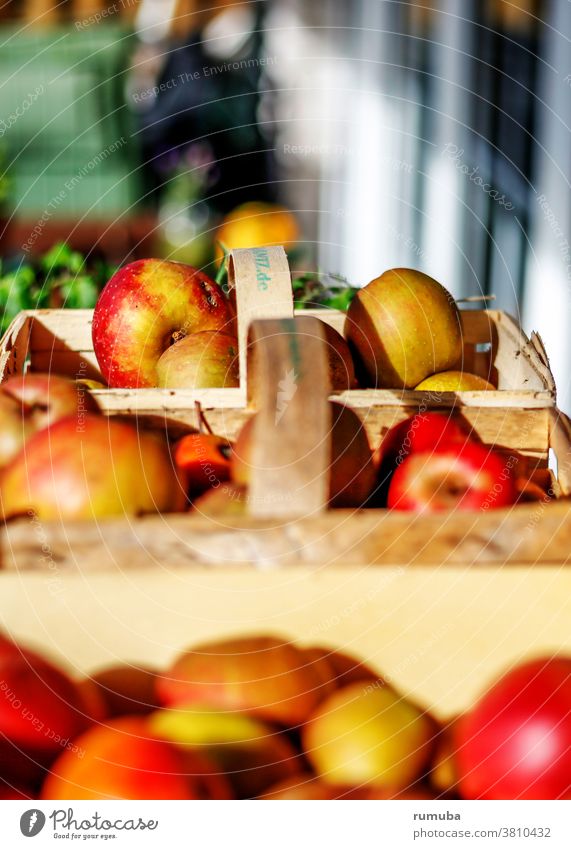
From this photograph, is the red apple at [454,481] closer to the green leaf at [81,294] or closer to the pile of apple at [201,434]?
the pile of apple at [201,434]

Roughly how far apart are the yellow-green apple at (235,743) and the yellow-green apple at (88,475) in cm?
14

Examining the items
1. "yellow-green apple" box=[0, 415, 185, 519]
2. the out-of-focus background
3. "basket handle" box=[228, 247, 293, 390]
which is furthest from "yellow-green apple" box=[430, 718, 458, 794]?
the out-of-focus background

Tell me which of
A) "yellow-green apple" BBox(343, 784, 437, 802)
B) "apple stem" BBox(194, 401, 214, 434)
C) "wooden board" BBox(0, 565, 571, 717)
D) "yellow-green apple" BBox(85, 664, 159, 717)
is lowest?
"yellow-green apple" BBox(343, 784, 437, 802)

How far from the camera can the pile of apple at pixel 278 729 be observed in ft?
1.78

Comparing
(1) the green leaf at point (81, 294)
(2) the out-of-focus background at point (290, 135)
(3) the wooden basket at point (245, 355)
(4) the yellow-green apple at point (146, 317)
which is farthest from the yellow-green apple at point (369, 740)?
(2) the out-of-focus background at point (290, 135)

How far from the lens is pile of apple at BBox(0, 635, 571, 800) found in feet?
1.78

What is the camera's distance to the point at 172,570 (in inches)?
19.9

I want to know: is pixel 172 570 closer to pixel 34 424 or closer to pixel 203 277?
pixel 34 424

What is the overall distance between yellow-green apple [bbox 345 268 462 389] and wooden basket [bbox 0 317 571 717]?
45 cm

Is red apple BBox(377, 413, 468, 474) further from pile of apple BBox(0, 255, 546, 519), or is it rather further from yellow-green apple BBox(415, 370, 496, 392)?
yellow-green apple BBox(415, 370, 496, 392)

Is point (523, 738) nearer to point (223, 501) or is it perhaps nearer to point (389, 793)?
point (389, 793)

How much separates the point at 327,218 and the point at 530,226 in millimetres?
1589

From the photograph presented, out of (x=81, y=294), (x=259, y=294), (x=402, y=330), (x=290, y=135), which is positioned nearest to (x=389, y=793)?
(x=259, y=294)
